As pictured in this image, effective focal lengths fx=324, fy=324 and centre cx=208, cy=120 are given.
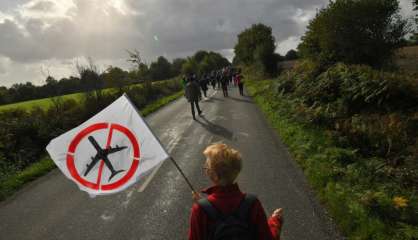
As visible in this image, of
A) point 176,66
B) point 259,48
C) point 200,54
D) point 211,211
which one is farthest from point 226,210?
point 200,54

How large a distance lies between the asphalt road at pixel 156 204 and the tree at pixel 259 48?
28.8 m

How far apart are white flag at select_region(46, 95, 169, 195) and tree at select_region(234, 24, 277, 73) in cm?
3539

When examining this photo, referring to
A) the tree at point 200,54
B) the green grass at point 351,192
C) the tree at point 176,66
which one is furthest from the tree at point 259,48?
the tree at point 200,54

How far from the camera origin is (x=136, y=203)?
6641 millimetres

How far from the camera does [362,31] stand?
2370 centimetres

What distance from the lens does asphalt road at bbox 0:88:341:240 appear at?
5375mm

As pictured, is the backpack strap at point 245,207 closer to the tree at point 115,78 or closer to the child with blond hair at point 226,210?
the child with blond hair at point 226,210

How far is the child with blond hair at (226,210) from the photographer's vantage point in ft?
7.49

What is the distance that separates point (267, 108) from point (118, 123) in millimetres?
13392

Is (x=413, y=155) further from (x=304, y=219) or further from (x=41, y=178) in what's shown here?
(x=41, y=178)

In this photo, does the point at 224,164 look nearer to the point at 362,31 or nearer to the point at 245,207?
the point at 245,207

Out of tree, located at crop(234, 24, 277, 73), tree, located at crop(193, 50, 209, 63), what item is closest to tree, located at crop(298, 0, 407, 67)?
tree, located at crop(234, 24, 277, 73)

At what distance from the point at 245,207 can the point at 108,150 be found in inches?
80.2

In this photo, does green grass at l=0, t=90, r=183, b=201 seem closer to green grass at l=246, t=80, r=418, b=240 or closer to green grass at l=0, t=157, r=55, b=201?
green grass at l=0, t=157, r=55, b=201
